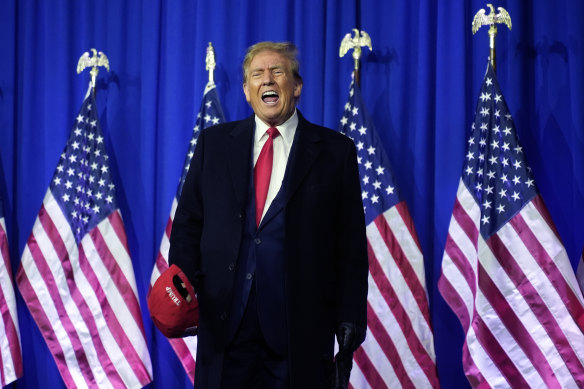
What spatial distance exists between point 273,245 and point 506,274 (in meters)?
1.74

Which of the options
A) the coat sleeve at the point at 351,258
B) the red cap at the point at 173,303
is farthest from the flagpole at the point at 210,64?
the red cap at the point at 173,303

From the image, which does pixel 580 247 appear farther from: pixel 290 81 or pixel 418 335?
pixel 290 81

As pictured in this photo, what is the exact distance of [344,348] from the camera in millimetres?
1992

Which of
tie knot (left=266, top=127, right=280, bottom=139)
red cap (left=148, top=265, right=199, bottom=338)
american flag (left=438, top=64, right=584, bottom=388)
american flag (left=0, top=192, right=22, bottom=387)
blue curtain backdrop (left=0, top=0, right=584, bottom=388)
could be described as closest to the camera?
red cap (left=148, top=265, right=199, bottom=338)

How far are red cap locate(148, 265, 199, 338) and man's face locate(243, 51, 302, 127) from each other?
554 mm

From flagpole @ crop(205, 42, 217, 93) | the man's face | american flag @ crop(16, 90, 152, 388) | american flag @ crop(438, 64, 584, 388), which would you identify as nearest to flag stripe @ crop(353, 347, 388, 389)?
american flag @ crop(438, 64, 584, 388)

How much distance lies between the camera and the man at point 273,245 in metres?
1.94

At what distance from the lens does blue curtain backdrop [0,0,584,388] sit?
12.1ft

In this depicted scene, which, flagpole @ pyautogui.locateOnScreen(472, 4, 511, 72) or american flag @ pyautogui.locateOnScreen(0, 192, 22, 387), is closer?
flagpole @ pyautogui.locateOnScreen(472, 4, 511, 72)

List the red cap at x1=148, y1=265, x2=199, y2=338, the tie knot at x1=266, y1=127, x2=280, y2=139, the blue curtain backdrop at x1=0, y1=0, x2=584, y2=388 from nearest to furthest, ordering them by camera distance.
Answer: the red cap at x1=148, y1=265, x2=199, y2=338 < the tie knot at x1=266, y1=127, x2=280, y2=139 < the blue curtain backdrop at x1=0, y1=0, x2=584, y2=388

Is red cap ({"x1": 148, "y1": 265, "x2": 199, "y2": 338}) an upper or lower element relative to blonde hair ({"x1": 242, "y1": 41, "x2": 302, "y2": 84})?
lower

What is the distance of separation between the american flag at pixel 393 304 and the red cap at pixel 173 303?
68.1 inches

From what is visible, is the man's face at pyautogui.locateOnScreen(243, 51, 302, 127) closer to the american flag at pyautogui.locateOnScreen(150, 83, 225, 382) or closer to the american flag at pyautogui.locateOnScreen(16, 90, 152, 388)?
the american flag at pyautogui.locateOnScreen(150, 83, 225, 382)

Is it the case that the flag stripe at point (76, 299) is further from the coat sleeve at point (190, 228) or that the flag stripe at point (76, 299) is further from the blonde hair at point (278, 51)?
the blonde hair at point (278, 51)
